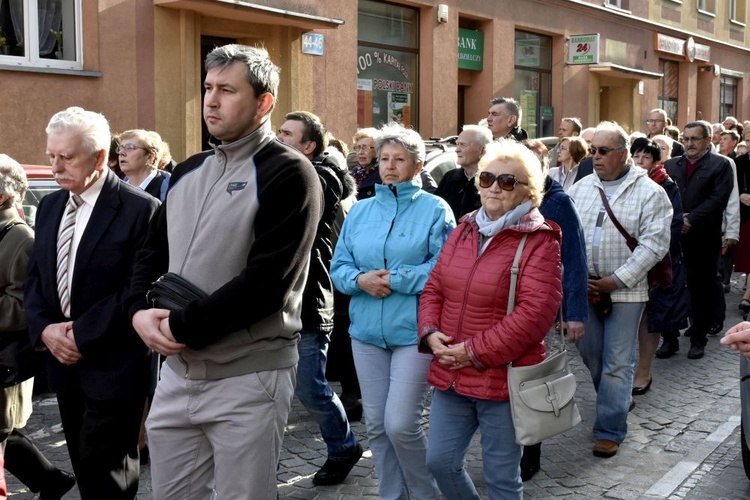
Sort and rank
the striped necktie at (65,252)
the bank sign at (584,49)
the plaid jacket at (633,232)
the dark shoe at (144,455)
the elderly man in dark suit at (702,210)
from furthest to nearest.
Result: the bank sign at (584,49) → the elderly man in dark suit at (702,210) → the plaid jacket at (633,232) → the dark shoe at (144,455) → the striped necktie at (65,252)

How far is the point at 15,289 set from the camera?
15.1 feet

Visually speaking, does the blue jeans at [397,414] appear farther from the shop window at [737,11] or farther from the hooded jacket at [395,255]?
the shop window at [737,11]

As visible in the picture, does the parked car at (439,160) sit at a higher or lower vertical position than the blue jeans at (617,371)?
higher

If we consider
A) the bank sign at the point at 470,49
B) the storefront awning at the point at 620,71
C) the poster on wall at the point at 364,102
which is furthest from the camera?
the storefront awning at the point at 620,71

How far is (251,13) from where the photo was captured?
14.1m

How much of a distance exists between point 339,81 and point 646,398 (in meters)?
10.3

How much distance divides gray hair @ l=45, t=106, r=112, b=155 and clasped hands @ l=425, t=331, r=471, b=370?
168 centimetres

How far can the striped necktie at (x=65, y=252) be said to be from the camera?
421 centimetres

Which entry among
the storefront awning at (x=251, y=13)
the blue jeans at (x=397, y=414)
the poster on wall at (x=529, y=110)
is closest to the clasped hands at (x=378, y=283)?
the blue jeans at (x=397, y=414)

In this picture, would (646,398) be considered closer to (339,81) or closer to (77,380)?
(77,380)

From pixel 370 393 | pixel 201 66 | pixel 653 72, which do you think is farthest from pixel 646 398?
pixel 653 72

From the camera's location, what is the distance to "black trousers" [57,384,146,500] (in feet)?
13.5

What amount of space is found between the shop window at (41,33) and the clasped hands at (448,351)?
9433mm

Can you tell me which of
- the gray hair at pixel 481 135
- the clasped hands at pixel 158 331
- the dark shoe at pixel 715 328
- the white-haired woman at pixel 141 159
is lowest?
the dark shoe at pixel 715 328
